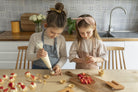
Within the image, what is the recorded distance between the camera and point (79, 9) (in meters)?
2.39

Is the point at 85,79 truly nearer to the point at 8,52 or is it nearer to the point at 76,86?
the point at 76,86

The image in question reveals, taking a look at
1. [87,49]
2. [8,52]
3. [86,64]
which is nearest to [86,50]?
Result: [87,49]

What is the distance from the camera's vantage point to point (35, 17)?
2.09m

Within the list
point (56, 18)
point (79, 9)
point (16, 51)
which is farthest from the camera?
point (79, 9)

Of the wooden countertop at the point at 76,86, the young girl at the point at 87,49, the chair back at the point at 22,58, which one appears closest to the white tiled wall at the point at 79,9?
the chair back at the point at 22,58

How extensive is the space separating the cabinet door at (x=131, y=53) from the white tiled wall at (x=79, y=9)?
0.56 metres

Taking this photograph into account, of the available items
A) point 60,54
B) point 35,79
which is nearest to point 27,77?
point 35,79

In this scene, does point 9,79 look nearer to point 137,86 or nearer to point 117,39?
point 137,86

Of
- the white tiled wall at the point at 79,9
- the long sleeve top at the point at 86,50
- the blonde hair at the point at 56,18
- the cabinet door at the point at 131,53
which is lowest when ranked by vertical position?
the cabinet door at the point at 131,53

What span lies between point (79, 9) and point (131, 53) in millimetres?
1064

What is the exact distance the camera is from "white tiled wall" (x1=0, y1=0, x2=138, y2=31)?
2.35 m

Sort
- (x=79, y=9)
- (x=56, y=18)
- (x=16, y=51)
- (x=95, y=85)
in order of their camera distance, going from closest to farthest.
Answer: (x=95, y=85) < (x=56, y=18) < (x=16, y=51) < (x=79, y=9)

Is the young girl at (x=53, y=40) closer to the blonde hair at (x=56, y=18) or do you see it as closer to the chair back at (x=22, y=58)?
the blonde hair at (x=56, y=18)

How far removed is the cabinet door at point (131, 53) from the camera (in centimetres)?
204
